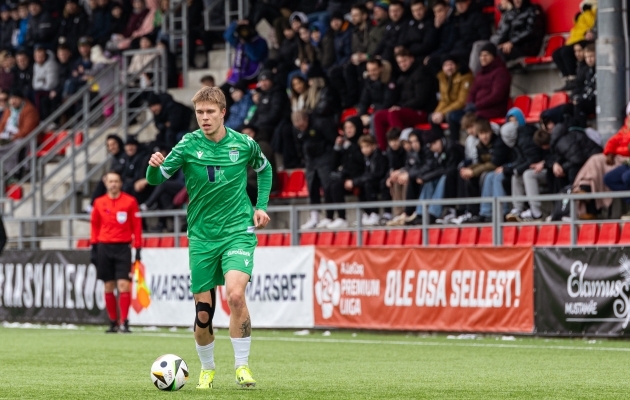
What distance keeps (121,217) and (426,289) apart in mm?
4389

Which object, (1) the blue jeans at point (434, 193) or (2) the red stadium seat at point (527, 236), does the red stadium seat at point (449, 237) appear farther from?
(2) the red stadium seat at point (527, 236)

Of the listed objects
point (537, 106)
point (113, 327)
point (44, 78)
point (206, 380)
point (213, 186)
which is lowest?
point (113, 327)

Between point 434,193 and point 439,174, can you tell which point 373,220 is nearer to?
point 434,193

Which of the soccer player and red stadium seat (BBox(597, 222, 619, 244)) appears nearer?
the soccer player

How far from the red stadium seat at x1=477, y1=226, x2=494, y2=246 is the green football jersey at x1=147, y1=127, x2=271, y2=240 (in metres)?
8.26

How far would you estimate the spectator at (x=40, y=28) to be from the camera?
1182 inches

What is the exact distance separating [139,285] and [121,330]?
1084 mm

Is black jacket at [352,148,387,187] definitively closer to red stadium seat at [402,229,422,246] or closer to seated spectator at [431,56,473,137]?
seated spectator at [431,56,473,137]

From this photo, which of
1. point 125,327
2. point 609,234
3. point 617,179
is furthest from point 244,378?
point 125,327

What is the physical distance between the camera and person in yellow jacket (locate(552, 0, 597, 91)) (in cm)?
1900

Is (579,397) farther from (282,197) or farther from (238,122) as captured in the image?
(238,122)

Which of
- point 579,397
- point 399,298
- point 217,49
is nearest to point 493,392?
point 579,397

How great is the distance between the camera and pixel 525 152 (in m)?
18.2

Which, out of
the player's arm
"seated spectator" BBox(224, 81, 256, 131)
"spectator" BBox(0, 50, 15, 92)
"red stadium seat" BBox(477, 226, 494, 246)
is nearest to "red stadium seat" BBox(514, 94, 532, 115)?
"red stadium seat" BBox(477, 226, 494, 246)
